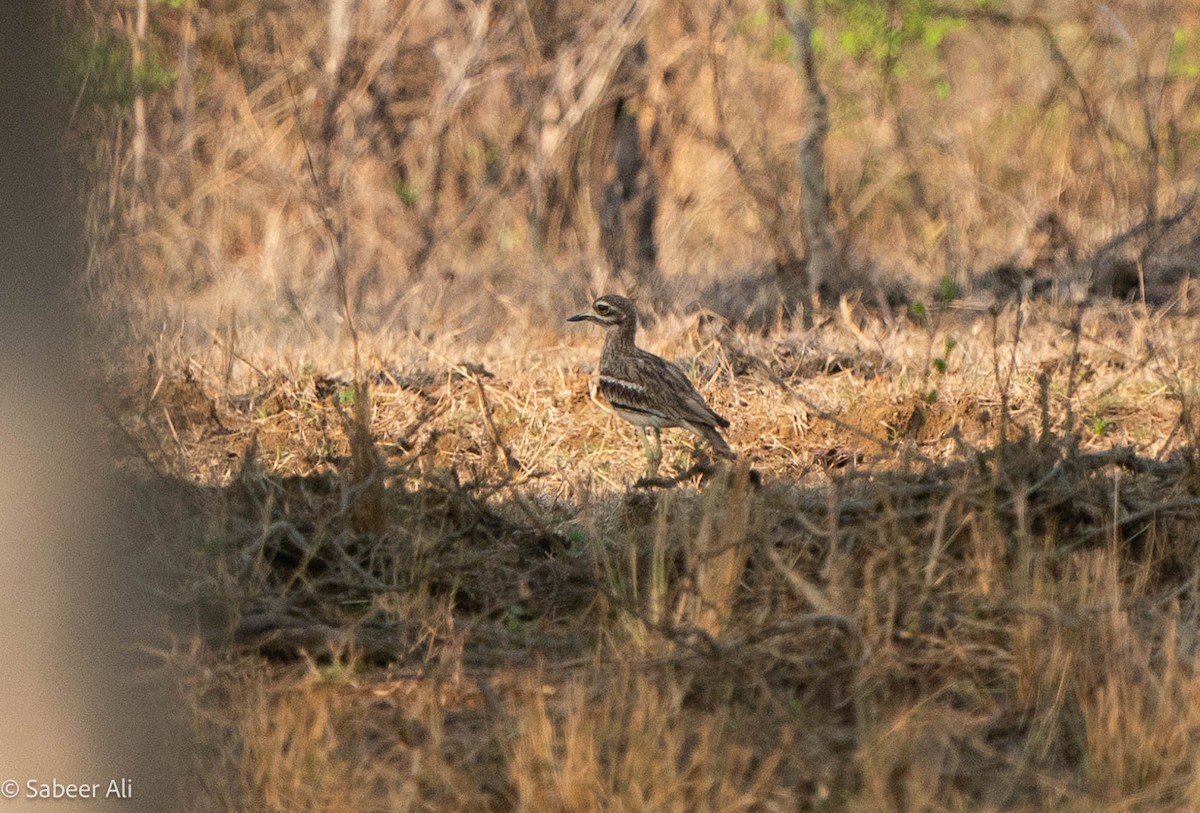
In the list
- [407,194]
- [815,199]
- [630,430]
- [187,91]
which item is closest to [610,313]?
[630,430]

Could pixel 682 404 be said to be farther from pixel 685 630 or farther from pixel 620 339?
pixel 685 630

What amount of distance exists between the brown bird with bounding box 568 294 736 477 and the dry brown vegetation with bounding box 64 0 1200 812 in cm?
28

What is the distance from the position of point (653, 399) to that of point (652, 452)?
268 millimetres

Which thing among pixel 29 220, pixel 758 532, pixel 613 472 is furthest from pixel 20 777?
pixel 613 472

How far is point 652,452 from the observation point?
660 centimetres

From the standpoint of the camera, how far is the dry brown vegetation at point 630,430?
3.64 m

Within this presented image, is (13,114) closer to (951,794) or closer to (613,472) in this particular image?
(951,794)

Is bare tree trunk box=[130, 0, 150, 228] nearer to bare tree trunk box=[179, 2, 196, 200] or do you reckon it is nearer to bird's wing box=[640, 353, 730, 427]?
bare tree trunk box=[179, 2, 196, 200]

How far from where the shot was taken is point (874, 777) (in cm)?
332

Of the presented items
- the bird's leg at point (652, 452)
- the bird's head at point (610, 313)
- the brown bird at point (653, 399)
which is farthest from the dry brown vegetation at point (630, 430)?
the bird's head at point (610, 313)

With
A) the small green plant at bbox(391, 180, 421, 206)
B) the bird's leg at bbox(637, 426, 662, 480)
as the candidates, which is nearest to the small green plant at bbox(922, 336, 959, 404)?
the bird's leg at bbox(637, 426, 662, 480)

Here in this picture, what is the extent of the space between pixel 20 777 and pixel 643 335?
20.8 feet

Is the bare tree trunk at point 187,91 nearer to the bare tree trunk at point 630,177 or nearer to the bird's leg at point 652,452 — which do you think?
the bare tree trunk at point 630,177

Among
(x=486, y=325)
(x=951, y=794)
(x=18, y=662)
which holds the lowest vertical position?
(x=951, y=794)
